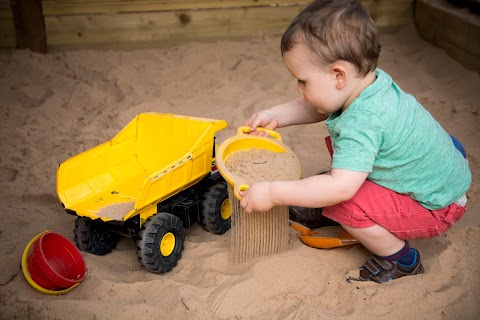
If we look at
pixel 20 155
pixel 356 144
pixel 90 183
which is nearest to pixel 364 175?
pixel 356 144

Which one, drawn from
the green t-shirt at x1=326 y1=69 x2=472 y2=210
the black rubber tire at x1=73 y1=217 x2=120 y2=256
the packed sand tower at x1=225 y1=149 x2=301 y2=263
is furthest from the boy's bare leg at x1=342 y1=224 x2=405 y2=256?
the black rubber tire at x1=73 y1=217 x2=120 y2=256

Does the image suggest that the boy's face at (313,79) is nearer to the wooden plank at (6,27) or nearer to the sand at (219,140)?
the sand at (219,140)

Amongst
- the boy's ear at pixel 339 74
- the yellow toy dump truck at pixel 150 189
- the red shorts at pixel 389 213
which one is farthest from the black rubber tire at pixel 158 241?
the boy's ear at pixel 339 74

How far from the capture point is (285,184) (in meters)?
1.63

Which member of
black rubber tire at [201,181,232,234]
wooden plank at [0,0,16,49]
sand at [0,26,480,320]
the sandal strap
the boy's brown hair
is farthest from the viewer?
wooden plank at [0,0,16,49]

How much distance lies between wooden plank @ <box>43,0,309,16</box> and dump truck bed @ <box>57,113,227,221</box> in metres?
1.41

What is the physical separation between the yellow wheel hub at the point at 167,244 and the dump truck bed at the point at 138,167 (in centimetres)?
12

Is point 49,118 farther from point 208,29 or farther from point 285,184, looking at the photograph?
point 285,184

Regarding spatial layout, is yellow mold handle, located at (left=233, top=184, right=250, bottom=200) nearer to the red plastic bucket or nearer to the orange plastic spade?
the orange plastic spade

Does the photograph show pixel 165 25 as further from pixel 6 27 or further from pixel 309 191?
pixel 309 191

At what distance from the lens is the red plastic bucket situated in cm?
168

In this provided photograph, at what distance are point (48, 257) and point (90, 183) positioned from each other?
0.91 ft

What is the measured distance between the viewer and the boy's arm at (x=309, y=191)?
1.58 metres

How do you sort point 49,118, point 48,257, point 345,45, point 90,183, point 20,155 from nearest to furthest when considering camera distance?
1. point 345,45
2. point 48,257
3. point 90,183
4. point 20,155
5. point 49,118
